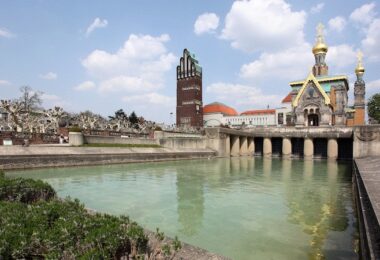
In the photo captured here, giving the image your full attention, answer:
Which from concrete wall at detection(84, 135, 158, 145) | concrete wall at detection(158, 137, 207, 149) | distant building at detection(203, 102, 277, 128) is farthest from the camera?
distant building at detection(203, 102, 277, 128)

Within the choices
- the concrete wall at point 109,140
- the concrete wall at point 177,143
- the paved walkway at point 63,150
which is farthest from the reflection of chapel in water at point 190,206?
the concrete wall at point 177,143

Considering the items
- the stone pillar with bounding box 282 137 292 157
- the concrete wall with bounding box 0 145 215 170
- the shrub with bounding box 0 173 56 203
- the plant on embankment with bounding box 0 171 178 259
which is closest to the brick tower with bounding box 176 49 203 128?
the stone pillar with bounding box 282 137 292 157

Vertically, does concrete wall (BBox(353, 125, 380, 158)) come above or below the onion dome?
below

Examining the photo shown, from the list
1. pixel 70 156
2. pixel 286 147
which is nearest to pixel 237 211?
pixel 70 156

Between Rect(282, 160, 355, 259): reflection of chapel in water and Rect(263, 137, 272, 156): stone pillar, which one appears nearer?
Rect(282, 160, 355, 259): reflection of chapel in water

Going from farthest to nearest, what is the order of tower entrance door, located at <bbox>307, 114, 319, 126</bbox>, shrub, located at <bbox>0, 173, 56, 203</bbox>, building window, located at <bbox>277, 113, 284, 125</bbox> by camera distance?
1. building window, located at <bbox>277, 113, 284, 125</bbox>
2. tower entrance door, located at <bbox>307, 114, 319, 126</bbox>
3. shrub, located at <bbox>0, 173, 56, 203</bbox>

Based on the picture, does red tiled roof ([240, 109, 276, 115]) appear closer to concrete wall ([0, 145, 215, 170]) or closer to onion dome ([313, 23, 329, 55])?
onion dome ([313, 23, 329, 55])

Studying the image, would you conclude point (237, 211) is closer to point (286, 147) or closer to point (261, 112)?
point (286, 147)

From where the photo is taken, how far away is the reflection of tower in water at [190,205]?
369 inches

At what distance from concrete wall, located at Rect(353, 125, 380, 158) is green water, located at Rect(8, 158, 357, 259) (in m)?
22.7

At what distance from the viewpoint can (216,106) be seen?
118 meters

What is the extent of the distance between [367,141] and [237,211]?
1350 inches

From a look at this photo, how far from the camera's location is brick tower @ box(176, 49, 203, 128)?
99.8 metres

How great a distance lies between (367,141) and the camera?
37.8 m
